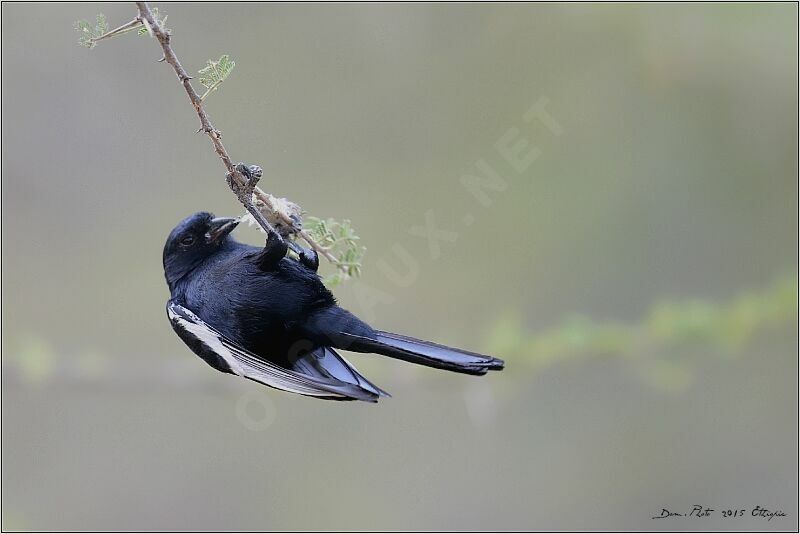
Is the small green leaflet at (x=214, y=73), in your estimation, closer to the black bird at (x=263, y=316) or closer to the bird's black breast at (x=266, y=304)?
the black bird at (x=263, y=316)

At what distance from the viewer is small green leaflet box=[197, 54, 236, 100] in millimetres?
1311

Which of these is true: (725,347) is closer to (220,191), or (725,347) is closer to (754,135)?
(754,135)

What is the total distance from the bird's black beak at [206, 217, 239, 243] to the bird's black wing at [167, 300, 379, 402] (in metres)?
0.16

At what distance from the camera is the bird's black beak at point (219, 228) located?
6.12ft

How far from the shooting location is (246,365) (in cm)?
169

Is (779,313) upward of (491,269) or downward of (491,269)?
downward

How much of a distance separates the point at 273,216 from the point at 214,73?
37 centimetres

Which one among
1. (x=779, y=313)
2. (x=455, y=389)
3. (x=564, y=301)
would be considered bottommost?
(x=455, y=389)

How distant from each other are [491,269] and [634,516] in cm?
128

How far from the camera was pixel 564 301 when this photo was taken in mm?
3846

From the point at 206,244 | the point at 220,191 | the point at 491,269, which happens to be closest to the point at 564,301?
the point at 491,269

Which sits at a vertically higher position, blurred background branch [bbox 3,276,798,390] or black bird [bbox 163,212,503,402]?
blurred background branch [bbox 3,276,798,390]
